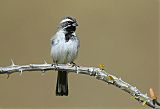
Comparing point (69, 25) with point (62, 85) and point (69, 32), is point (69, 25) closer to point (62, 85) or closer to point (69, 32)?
point (69, 32)

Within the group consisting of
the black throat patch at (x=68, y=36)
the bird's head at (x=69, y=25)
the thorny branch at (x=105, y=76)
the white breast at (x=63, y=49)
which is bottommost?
the thorny branch at (x=105, y=76)

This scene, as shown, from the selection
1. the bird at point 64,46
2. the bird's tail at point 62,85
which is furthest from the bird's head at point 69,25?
the bird's tail at point 62,85

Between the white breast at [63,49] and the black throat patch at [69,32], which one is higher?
the black throat patch at [69,32]

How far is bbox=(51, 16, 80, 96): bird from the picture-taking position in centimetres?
495

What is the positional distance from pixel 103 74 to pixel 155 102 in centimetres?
54

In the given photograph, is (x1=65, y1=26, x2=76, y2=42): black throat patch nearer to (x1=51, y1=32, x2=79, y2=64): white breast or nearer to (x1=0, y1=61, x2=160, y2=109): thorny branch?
(x1=51, y1=32, x2=79, y2=64): white breast

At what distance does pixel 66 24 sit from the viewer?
4938mm

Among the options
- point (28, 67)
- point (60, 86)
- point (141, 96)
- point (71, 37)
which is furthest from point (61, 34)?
point (141, 96)

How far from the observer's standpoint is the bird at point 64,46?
4.95 m

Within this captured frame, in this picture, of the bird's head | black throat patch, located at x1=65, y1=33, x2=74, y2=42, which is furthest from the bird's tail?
the bird's head

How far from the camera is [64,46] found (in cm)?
500

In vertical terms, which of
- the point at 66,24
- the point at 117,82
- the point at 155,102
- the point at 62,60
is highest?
the point at 66,24

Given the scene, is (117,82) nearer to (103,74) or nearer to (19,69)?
(103,74)

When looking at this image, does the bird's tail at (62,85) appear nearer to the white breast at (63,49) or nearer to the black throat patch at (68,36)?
the white breast at (63,49)
